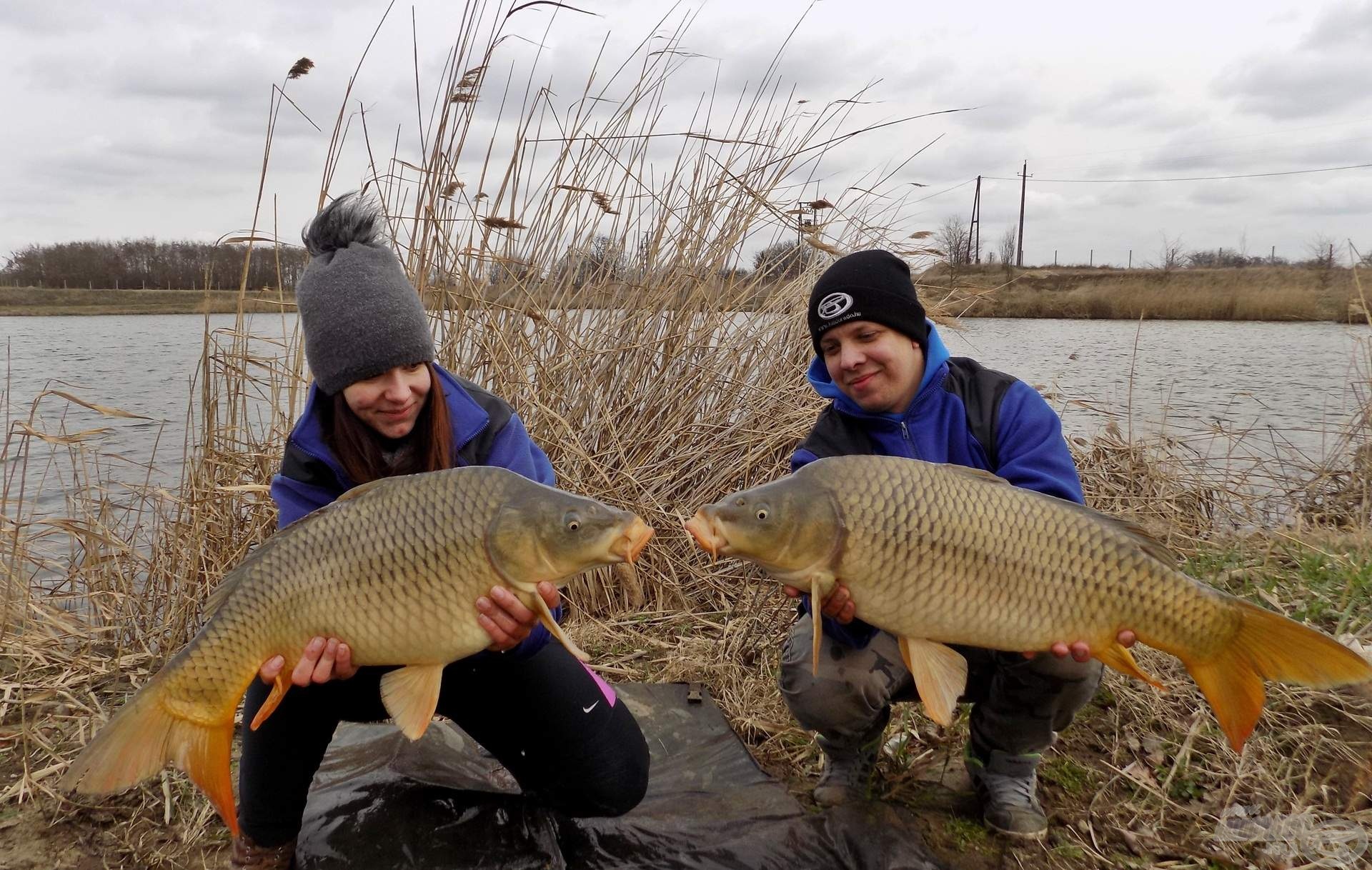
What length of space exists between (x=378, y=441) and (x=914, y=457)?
105cm

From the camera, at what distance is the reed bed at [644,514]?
1.80 metres

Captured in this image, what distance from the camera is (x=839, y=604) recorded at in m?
1.49

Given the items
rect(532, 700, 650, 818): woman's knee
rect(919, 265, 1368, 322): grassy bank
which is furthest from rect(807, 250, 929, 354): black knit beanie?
rect(919, 265, 1368, 322): grassy bank

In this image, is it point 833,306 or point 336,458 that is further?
point 833,306

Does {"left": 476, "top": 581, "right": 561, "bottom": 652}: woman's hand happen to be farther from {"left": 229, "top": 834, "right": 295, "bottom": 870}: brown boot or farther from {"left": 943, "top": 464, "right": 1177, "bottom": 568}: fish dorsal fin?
{"left": 943, "top": 464, "right": 1177, "bottom": 568}: fish dorsal fin

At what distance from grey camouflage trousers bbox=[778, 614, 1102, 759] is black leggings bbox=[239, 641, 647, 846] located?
35 cm

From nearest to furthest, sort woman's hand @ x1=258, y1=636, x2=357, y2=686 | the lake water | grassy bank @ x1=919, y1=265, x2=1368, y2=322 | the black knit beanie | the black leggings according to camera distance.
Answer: woman's hand @ x1=258, y1=636, x2=357, y2=686 → the black leggings → the black knit beanie → the lake water → grassy bank @ x1=919, y1=265, x2=1368, y2=322

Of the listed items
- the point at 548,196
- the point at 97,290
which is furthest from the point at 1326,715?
the point at 97,290

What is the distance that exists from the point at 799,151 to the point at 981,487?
2.20 meters

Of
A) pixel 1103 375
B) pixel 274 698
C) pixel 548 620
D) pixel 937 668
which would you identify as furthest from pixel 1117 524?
pixel 1103 375

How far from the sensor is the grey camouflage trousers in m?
1.66

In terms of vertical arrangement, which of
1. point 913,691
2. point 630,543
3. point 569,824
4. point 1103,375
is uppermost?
point 630,543

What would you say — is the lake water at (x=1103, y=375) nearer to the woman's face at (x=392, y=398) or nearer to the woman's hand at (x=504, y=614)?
the woman's face at (x=392, y=398)

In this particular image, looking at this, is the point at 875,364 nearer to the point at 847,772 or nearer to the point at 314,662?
the point at 847,772
